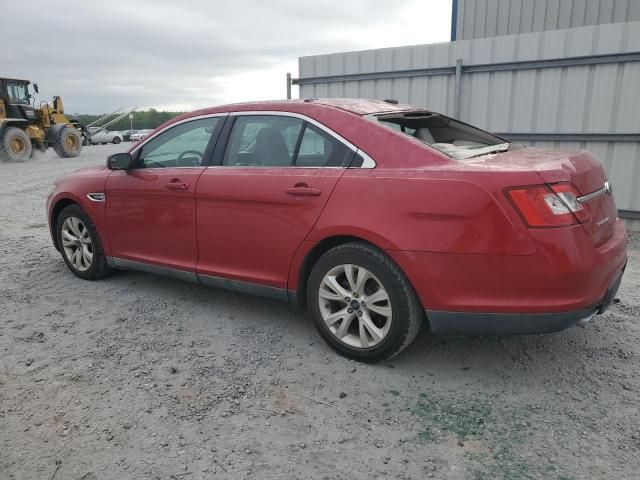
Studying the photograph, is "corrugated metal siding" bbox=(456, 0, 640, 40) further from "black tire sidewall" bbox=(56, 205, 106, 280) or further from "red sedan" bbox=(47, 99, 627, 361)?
"black tire sidewall" bbox=(56, 205, 106, 280)

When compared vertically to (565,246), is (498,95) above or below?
above

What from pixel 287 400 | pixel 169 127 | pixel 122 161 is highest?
pixel 169 127

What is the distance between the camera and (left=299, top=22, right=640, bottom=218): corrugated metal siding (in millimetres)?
6469

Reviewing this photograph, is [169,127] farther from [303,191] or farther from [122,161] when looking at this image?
[303,191]

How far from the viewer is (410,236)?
2760 millimetres

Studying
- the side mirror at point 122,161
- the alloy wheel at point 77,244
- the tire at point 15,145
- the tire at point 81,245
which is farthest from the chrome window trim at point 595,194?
the tire at point 15,145

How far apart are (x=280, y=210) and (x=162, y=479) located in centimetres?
168

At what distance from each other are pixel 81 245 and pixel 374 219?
3120 millimetres

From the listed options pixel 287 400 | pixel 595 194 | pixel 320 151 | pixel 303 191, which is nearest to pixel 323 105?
pixel 320 151

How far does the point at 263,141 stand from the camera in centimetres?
356

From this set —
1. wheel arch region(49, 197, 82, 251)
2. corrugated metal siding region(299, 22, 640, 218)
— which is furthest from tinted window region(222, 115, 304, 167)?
corrugated metal siding region(299, 22, 640, 218)

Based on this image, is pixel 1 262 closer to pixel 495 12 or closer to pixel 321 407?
pixel 321 407

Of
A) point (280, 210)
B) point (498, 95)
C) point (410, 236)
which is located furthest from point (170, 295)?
point (498, 95)

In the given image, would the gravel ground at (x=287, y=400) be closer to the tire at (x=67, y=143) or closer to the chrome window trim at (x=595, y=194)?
the chrome window trim at (x=595, y=194)
